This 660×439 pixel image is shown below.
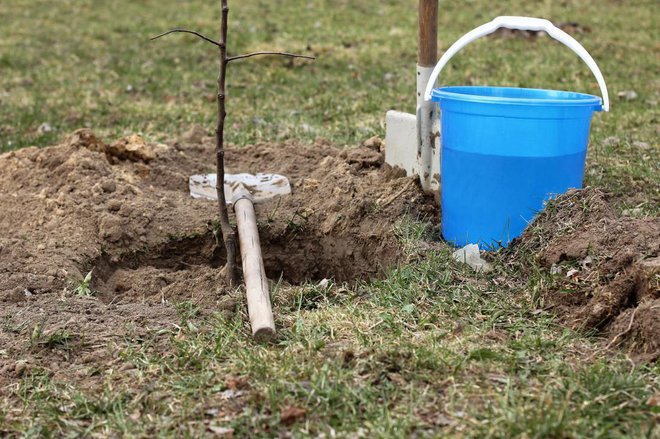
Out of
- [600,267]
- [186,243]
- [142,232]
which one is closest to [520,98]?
[600,267]

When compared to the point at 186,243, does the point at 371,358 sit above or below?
above

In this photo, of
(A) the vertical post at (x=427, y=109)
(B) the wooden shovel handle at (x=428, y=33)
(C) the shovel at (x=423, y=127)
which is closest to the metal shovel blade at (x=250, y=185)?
(C) the shovel at (x=423, y=127)

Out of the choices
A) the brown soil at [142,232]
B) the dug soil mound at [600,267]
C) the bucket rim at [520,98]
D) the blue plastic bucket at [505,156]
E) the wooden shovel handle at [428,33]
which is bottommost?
the brown soil at [142,232]

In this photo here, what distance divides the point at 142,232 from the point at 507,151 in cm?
182

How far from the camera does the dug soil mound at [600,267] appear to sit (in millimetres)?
2828

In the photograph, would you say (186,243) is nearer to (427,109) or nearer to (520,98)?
(427,109)

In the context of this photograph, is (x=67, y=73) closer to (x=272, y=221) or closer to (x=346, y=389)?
(x=272, y=221)

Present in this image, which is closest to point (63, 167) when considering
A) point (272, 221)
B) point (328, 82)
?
point (272, 221)

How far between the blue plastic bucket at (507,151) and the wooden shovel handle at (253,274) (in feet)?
3.01

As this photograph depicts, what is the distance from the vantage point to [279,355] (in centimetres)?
277

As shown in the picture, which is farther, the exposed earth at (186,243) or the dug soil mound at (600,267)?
the exposed earth at (186,243)

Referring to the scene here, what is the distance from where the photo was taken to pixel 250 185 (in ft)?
15.0

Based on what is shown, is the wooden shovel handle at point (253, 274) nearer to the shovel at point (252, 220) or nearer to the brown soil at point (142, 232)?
the shovel at point (252, 220)

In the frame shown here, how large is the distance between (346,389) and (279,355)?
1.11 ft
